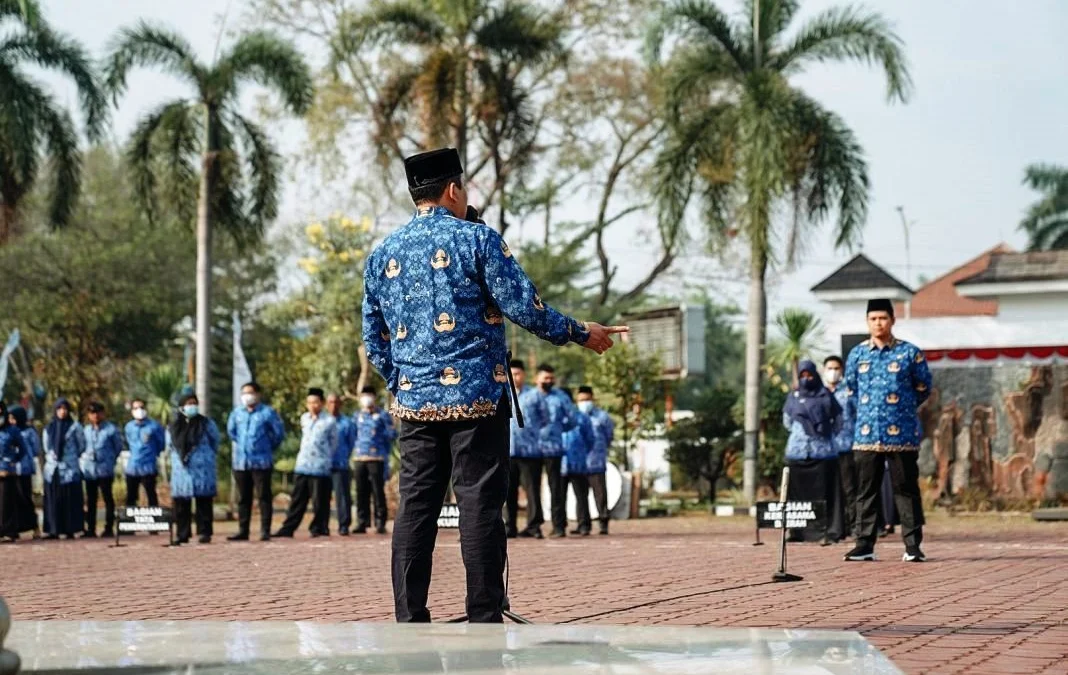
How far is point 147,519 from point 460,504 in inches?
470

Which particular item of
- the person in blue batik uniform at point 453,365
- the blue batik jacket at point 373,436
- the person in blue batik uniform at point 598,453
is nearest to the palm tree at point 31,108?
the blue batik jacket at point 373,436

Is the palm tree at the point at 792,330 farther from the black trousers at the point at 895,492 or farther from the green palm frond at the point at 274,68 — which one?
the black trousers at the point at 895,492

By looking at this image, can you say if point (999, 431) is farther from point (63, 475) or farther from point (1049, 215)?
point (1049, 215)

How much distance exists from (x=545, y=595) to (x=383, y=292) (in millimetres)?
3719

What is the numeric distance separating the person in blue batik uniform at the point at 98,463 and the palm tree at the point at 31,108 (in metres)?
7.07

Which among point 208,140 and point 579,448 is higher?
point 208,140

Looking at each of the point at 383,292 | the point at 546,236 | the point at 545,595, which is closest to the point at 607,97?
the point at 546,236

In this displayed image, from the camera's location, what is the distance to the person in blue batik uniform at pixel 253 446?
2094 centimetres

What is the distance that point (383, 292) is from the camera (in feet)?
24.7

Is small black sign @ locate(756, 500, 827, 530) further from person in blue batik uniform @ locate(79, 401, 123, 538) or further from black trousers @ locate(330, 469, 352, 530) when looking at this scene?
person in blue batik uniform @ locate(79, 401, 123, 538)

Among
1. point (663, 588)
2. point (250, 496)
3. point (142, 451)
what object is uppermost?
point (142, 451)

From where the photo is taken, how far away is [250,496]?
827 inches

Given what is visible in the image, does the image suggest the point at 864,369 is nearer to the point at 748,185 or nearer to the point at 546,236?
the point at 748,185

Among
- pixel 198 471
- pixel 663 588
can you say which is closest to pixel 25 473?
pixel 198 471
